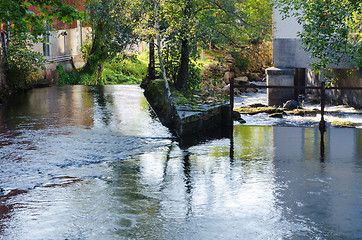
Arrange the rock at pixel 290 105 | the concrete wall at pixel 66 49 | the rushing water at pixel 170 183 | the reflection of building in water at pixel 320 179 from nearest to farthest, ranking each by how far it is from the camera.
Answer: the rushing water at pixel 170 183, the reflection of building in water at pixel 320 179, the rock at pixel 290 105, the concrete wall at pixel 66 49

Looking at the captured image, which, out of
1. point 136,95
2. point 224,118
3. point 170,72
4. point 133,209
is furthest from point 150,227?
point 136,95

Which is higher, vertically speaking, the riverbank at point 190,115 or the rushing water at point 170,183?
the riverbank at point 190,115

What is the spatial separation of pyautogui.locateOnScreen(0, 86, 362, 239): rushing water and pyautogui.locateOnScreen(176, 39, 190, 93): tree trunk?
4.25 m

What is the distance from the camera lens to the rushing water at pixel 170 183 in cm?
695

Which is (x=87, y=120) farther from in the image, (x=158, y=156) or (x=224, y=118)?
(x=158, y=156)

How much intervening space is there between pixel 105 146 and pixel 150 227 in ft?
18.8

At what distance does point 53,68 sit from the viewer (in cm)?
3300

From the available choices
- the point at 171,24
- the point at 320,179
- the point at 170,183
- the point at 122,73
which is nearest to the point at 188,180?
the point at 170,183

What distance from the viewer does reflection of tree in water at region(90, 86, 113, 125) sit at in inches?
666

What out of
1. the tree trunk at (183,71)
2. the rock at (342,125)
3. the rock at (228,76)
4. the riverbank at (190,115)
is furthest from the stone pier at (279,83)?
the rock at (228,76)

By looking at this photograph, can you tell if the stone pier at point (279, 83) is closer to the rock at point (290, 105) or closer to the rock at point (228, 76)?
the rock at point (290, 105)

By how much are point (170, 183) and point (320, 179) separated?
272 cm

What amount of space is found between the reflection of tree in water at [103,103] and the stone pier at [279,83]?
761 cm

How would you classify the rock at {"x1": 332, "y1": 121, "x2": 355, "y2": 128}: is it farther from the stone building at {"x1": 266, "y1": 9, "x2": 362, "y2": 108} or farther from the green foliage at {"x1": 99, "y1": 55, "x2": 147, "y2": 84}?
the green foliage at {"x1": 99, "y1": 55, "x2": 147, "y2": 84}
